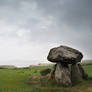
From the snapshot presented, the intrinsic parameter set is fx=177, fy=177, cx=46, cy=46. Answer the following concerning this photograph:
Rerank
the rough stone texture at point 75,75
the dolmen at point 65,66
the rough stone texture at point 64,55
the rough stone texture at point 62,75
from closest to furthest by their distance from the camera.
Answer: the rough stone texture at point 62,75
the dolmen at point 65,66
the rough stone texture at point 64,55
the rough stone texture at point 75,75

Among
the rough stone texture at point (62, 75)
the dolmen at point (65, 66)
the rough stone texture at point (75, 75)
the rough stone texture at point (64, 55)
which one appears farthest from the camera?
the rough stone texture at point (75, 75)

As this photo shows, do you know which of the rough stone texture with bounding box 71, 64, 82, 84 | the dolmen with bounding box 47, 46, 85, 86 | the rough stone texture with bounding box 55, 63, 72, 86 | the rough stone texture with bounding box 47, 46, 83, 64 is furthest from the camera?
the rough stone texture with bounding box 71, 64, 82, 84

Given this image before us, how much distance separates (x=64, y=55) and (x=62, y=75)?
2.89 meters

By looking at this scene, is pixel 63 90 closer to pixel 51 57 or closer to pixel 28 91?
pixel 28 91

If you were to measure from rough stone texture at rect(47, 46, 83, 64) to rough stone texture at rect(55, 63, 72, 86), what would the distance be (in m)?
1.07

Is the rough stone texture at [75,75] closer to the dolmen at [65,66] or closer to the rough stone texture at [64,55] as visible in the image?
the dolmen at [65,66]

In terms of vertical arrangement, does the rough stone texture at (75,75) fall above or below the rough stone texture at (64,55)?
below

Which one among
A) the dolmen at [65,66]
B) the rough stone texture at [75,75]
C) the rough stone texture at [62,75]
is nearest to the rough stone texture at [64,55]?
the dolmen at [65,66]

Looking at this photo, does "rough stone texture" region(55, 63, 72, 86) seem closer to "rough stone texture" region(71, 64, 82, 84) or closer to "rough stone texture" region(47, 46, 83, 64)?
"rough stone texture" region(47, 46, 83, 64)

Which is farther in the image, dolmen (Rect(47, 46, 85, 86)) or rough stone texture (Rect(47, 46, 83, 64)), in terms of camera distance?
rough stone texture (Rect(47, 46, 83, 64))

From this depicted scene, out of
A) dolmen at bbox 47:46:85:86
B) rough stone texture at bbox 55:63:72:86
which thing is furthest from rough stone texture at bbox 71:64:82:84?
rough stone texture at bbox 55:63:72:86

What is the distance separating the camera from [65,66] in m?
27.4

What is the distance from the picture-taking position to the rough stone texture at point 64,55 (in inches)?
1017

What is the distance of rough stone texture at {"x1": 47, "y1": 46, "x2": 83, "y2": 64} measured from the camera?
25.8 meters
